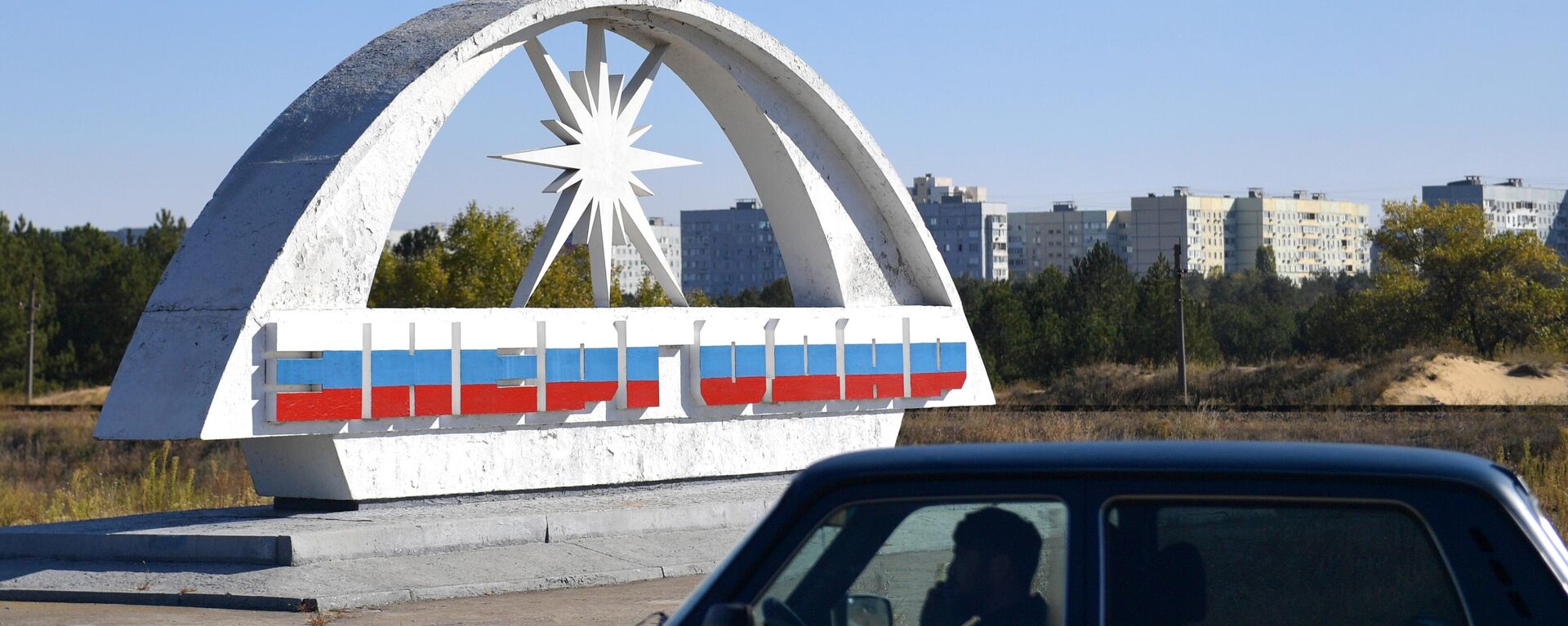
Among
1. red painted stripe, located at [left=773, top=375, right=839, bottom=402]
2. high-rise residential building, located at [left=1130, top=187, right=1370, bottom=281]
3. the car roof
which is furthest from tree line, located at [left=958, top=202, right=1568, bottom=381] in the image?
high-rise residential building, located at [left=1130, top=187, right=1370, bottom=281]

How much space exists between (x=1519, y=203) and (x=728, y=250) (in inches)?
3044

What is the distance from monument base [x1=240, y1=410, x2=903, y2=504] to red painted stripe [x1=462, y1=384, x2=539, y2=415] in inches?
10.4

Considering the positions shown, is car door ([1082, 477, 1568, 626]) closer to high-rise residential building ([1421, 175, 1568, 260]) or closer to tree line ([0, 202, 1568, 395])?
tree line ([0, 202, 1568, 395])

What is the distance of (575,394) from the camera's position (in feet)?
46.4

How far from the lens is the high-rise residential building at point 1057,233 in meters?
163

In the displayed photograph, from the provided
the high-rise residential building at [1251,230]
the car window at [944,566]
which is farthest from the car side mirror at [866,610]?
the high-rise residential building at [1251,230]

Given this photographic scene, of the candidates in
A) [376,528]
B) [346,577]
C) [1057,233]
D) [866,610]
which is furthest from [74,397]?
[1057,233]

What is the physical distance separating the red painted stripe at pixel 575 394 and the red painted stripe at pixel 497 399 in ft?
0.47

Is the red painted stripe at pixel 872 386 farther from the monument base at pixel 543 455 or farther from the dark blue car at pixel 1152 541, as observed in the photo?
the dark blue car at pixel 1152 541

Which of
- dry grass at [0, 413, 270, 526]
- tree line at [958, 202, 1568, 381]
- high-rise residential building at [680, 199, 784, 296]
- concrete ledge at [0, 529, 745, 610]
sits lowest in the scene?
dry grass at [0, 413, 270, 526]

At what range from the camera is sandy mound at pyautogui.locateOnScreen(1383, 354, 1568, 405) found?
3784cm

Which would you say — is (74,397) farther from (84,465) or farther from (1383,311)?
(1383,311)

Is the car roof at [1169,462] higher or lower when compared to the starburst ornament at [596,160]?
lower

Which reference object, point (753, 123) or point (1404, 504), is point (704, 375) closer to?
point (753, 123)
